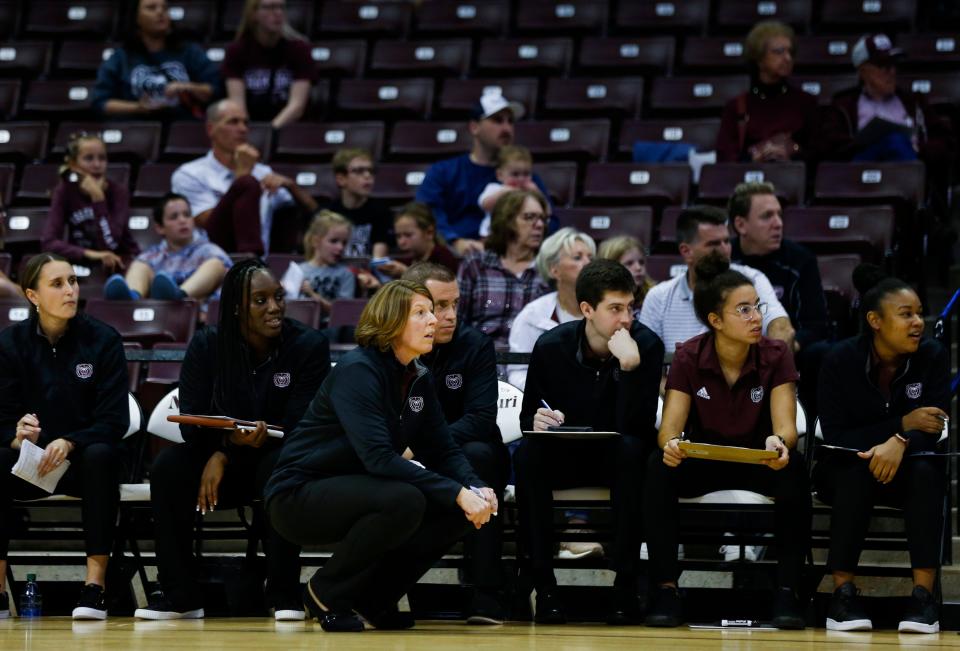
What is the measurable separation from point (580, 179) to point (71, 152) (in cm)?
297

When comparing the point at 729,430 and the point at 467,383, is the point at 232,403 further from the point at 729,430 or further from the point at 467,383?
the point at 729,430

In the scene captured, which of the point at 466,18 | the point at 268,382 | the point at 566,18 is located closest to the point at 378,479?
the point at 268,382

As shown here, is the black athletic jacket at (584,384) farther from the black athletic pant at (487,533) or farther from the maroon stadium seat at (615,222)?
the maroon stadium seat at (615,222)

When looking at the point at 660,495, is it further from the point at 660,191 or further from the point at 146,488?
the point at 660,191

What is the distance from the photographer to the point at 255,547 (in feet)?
16.9

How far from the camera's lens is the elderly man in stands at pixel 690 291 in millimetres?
5906

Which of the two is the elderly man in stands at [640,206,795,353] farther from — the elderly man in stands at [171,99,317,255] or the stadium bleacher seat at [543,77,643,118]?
the stadium bleacher seat at [543,77,643,118]

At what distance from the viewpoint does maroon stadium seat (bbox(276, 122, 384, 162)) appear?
361 inches

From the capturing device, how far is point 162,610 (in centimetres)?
495

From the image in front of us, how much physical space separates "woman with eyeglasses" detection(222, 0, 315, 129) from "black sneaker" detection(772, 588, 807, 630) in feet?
18.6

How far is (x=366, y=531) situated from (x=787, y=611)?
139 centimetres

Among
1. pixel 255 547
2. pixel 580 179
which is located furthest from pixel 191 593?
pixel 580 179

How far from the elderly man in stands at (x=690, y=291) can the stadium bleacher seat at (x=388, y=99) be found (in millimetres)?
3691

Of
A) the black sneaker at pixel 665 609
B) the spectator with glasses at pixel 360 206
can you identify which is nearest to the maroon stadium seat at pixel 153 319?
the spectator with glasses at pixel 360 206
